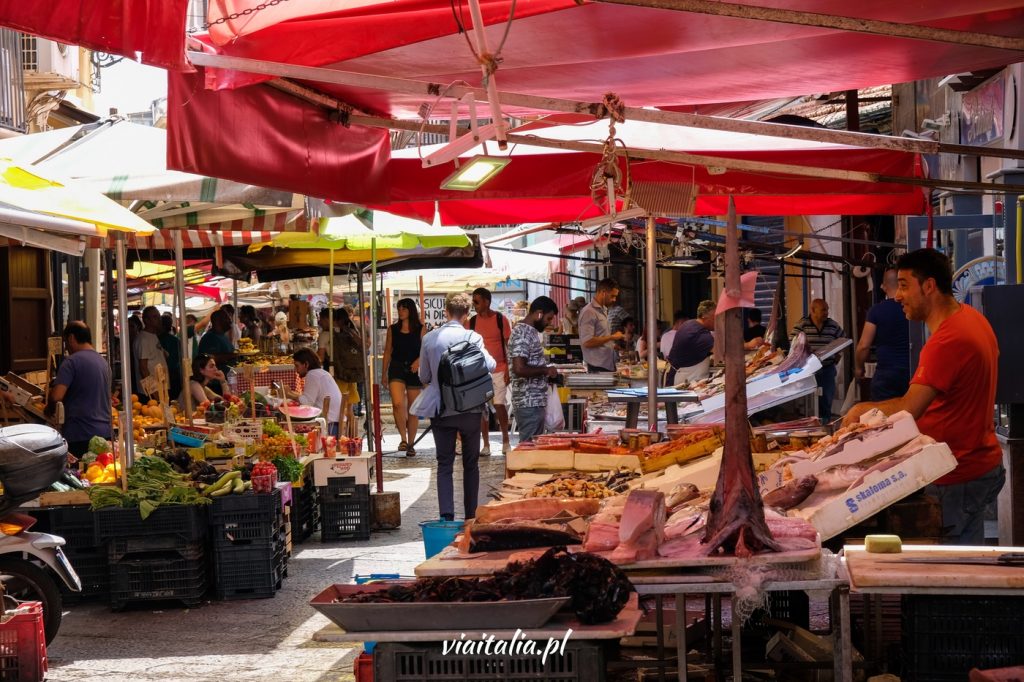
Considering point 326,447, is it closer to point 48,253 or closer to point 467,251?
point 467,251

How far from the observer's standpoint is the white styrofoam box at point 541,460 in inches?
313

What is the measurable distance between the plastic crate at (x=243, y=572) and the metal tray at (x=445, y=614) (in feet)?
15.9

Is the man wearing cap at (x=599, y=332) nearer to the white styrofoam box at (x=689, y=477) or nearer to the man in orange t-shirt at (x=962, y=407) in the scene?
the white styrofoam box at (x=689, y=477)

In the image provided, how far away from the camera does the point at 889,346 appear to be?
11328 millimetres

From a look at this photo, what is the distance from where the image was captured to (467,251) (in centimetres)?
1870

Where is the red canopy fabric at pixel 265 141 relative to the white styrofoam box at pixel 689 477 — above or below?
above

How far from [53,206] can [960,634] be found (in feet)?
20.3

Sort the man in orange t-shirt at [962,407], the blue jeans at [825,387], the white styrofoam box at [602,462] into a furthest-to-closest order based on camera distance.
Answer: the blue jeans at [825,387]
the white styrofoam box at [602,462]
the man in orange t-shirt at [962,407]

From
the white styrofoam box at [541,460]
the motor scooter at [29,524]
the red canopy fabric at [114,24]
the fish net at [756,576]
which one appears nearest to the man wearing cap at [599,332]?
the white styrofoam box at [541,460]

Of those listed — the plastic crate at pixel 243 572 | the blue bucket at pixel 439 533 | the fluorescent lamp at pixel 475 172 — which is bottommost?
the plastic crate at pixel 243 572

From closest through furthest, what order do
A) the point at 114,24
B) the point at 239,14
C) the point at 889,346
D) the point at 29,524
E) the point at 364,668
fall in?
1. the point at 114,24
2. the point at 239,14
3. the point at 364,668
4. the point at 29,524
5. the point at 889,346

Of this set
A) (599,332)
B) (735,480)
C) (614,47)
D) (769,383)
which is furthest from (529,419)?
(735,480)

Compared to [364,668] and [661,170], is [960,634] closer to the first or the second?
[364,668]

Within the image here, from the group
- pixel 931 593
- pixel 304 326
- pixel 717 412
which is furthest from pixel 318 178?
pixel 304 326
